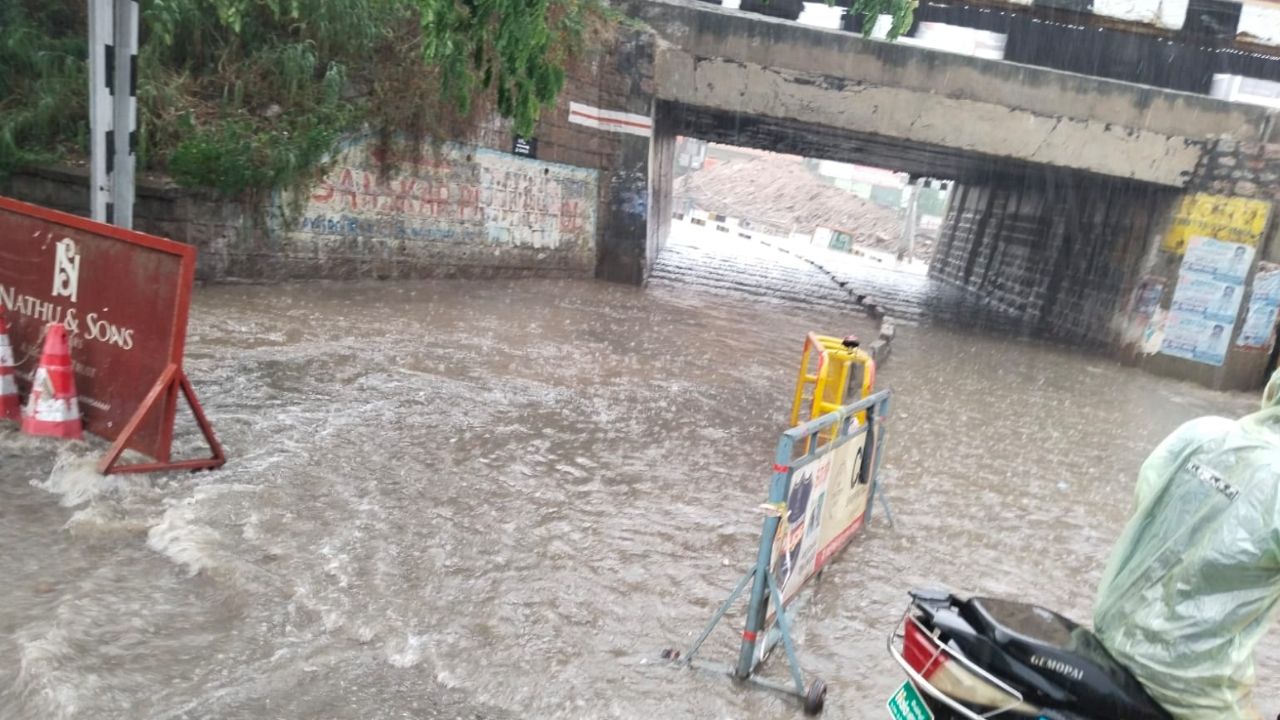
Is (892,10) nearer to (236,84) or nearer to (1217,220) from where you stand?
(236,84)

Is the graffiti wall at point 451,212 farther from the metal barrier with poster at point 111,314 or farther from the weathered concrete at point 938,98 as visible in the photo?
the metal barrier with poster at point 111,314

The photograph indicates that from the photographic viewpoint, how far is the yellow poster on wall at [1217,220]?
14.9 meters

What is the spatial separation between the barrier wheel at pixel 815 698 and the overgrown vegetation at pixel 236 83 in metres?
6.79

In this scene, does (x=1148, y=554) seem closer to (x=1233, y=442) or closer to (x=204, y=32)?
(x=1233, y=442)

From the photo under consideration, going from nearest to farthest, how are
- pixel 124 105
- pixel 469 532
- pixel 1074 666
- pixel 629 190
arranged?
pixel 1074 666 → pixel 469 532 → pixel 124 105 → pixel 629 190

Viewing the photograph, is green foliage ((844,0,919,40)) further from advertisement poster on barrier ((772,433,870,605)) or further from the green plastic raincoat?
the green plastic raincoat

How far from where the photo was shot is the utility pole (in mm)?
6070

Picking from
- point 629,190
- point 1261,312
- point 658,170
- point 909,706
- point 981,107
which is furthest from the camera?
point 658,170

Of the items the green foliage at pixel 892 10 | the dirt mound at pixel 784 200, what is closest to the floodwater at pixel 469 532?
the green foliage at pixel 892 10

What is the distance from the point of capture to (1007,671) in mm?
2762

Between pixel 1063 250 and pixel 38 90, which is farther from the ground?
pixel 38 90

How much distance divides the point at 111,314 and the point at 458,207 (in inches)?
354

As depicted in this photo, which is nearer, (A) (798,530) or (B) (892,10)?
(A) (798,530)

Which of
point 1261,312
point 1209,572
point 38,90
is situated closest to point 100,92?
point 38,90
